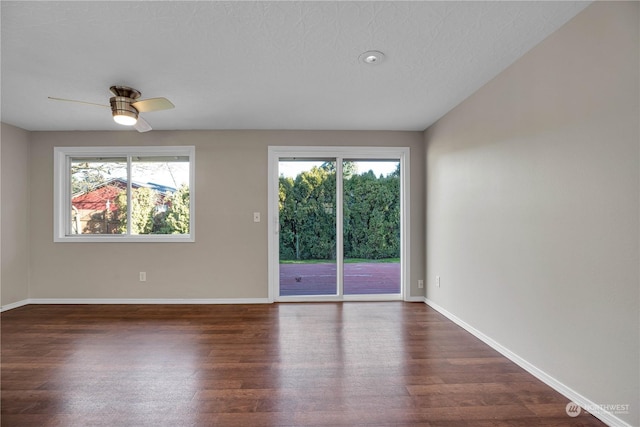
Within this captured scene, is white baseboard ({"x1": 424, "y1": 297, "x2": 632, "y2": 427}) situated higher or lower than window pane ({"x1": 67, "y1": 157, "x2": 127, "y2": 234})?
lower

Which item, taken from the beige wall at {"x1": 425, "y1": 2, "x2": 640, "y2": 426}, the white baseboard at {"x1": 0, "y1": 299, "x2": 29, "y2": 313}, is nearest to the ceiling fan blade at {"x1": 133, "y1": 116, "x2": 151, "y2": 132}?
the white baseboard at {"x1": 0, "y1": 299, "x2": 29, "y2": 313}

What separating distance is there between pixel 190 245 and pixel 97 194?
5.05ft

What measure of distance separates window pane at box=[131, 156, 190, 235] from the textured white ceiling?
3.15ft

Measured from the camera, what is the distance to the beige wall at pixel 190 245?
391cm

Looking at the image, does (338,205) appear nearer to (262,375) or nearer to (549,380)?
(262,375)

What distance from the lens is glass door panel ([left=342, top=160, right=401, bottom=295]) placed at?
4062mm

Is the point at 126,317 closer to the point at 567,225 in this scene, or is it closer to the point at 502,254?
the point at 502,254

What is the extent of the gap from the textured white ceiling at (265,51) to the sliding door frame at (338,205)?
81 cm

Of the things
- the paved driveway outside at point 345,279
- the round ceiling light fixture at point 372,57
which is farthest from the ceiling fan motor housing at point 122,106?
the paved driveway outside at point 345,279

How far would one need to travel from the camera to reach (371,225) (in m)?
4.08

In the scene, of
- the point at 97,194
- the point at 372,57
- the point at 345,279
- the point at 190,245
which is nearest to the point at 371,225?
the point at 345,279

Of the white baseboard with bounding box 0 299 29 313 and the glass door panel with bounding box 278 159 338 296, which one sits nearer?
the white baseboard with bounding box 0 299 29 313

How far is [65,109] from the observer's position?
124 inches

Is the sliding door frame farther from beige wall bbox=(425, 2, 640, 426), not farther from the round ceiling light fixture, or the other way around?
the round ceiling light fixture
